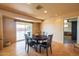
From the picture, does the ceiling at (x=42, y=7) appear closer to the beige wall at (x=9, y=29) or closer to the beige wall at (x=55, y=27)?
the beige wall at (x=9, y=29)

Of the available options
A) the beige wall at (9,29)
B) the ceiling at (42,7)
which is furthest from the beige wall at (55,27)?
the beige wall at (9,29)

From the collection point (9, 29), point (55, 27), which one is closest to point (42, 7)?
point (9, 29)

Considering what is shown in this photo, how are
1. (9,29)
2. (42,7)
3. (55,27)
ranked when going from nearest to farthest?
1. (42,7)
2. (9,29)
3. (55,27)

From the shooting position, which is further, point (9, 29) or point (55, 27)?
point (55, 27)

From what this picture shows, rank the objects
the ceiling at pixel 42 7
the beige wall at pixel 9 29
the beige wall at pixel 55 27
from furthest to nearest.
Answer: the beige wall at pixel 55 27 → the beige wall at pixel 9 29 → the ceiling at pixel 42 7

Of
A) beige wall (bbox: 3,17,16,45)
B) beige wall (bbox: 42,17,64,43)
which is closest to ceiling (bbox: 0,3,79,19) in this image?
beige wall (bbox: 3,17,16,45)

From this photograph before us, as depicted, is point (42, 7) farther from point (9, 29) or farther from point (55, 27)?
point (55, 27)

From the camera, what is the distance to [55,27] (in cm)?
594

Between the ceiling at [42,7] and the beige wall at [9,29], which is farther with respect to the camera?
the beige wall at [9,29]

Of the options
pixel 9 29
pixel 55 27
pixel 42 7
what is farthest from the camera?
pixel 55 27

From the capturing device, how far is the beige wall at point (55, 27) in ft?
18.4

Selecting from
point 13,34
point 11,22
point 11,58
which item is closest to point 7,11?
point 11,22

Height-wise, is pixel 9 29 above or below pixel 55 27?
below

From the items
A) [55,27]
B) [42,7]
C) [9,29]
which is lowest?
[9,29]
